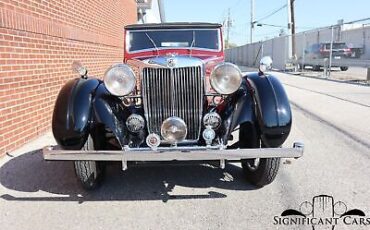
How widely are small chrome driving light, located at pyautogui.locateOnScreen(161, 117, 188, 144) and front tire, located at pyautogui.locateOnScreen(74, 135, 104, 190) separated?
756 millimetres

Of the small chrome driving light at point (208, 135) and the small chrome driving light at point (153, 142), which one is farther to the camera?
the small chrome driving light at point (208, 135)

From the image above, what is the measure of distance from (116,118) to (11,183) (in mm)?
1439

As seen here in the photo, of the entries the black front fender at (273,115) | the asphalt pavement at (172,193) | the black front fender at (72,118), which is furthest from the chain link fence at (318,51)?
the black front fender at (72,118)

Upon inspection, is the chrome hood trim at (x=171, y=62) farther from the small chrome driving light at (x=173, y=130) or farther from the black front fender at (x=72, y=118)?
the black front fender at (x=72, y=118)

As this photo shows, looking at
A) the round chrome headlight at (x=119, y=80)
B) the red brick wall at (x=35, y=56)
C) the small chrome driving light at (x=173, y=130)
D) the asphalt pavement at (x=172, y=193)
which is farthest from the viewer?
the red brick wall at (x=35, y=56)

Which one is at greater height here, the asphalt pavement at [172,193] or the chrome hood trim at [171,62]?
the chrome hood trim at [171,62]

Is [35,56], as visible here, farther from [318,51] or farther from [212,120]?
[318,51]

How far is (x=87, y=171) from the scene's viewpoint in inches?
148

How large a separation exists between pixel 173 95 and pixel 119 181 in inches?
46.4

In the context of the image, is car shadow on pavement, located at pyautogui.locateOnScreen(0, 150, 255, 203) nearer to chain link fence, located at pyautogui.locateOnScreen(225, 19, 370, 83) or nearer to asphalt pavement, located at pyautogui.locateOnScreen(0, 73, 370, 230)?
asphalt pavement, located at pyautogui.locateOnScreen(0, 73, 370, 230)

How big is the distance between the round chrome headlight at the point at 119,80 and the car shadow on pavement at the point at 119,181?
88 centimetres

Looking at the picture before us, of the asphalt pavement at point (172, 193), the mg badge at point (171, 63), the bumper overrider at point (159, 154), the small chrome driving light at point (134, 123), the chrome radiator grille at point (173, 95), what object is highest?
the mg badge at point (171, 63)

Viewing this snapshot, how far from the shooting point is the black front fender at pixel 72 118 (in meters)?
3.52

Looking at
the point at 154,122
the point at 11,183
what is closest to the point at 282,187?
the point at 154,122
